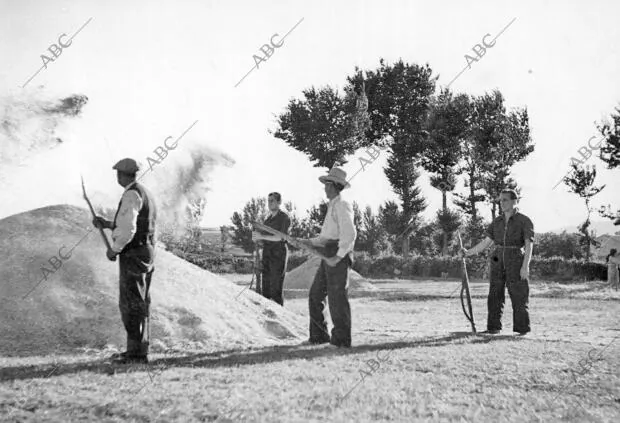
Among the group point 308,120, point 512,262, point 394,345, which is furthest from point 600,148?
point 394,345

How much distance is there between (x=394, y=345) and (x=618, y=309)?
891cm

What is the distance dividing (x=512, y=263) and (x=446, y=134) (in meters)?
30.8

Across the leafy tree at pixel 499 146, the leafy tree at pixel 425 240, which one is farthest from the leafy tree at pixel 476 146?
the leafy tree at pixel 425 240

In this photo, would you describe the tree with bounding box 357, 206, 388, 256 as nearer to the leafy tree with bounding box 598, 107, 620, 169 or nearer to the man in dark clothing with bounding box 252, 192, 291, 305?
the leafy tree with bounding box 598, 107, 620, 169

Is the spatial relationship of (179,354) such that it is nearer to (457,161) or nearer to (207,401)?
(207,401)

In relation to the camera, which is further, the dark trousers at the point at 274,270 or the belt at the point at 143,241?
the dark trousers at the point at 274,270

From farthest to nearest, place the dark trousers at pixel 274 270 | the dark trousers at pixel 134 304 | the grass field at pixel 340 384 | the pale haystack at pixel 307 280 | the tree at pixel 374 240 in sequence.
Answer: the tree at pixel 374 240 < the pale haystack at pixel 307 280 < the dark trousers at pixel 274 270 < the dark trousers at pixel 134 304 < the grass field at pixel 340 384

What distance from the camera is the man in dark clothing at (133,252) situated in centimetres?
565

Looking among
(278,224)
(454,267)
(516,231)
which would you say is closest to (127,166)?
(278,224)

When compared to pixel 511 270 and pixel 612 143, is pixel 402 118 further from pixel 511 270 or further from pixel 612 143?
pixel 511 270

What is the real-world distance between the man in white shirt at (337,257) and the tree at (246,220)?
52.7 meters

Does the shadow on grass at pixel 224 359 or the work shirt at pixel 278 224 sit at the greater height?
the work shirt at pixel 278 224

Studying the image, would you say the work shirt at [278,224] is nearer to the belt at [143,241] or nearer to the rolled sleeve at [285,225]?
the rolled sleeve at [285,225]

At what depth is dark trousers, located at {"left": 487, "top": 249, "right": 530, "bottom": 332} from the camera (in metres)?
8.50
